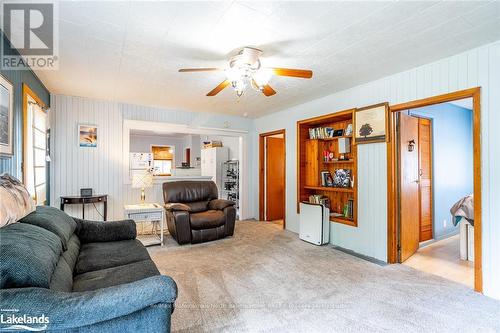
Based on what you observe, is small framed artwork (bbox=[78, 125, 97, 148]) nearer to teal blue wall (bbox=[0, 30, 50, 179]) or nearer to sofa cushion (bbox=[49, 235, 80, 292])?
teal blue wall (bbox=[0, 30, 50, 179])

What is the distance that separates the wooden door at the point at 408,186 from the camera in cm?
334

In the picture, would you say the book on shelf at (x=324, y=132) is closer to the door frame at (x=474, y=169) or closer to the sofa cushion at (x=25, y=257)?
the door frame at (x=474, y=169)

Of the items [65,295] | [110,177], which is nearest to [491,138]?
[65,295]

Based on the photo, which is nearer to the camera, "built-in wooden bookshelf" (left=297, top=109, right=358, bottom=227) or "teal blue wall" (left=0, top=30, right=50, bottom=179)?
Answer: "teal blue wall" (left=0, top=30, right=50, bottom=179)

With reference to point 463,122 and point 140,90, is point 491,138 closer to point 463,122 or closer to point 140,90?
point 463,122

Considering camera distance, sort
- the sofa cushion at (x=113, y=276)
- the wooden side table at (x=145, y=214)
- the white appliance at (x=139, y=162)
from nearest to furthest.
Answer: the sofa cushion at (x=113, y=276), the wooden side table at (x=145, y=214), the white appliance at (x=139, y=162)

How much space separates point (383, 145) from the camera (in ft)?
11.1

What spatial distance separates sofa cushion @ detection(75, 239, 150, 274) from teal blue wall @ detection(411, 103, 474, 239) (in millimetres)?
4374

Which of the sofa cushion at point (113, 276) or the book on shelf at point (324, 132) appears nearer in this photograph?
the sofa cushion at point (113, 276)

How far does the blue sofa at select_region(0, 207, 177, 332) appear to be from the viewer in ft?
3.39

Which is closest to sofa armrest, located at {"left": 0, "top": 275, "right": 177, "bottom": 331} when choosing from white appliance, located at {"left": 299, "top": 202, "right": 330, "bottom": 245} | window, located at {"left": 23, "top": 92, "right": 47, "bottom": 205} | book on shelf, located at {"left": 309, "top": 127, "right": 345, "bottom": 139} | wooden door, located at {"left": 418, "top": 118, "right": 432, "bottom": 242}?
window, located at {"left": 23, "top": 92, "right": 47, "bottom": 205}

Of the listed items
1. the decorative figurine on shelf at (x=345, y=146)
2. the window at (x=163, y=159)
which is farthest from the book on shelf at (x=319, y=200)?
the window at (x=163, y=159)

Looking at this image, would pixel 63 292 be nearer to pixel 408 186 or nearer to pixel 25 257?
pixel 25 257

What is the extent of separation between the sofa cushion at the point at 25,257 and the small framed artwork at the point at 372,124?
3542mm
